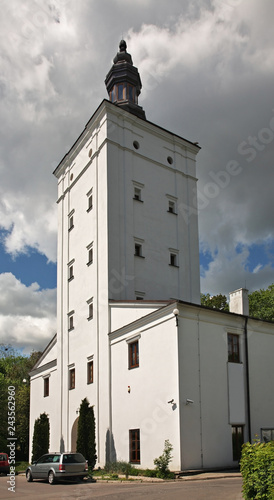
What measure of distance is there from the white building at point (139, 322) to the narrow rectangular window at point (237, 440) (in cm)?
8

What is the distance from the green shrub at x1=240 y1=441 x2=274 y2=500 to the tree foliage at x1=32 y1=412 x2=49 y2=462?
26.9 metres

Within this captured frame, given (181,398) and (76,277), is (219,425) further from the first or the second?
(76,277)

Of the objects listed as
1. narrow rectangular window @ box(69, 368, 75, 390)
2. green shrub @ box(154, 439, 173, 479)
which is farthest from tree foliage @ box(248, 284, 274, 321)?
green shrub @ box(154, 439, 173, 479)

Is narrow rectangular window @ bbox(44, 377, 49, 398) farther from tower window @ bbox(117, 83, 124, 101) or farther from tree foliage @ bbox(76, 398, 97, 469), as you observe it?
tower window @ bbox(117, 83, 124, 101)

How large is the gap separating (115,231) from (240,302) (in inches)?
347

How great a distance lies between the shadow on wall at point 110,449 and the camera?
25.9 m

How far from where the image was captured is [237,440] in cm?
2342

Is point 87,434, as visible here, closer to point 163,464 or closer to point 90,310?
point 90,310

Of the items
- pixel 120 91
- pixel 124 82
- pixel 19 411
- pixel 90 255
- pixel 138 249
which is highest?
pixel 124 82

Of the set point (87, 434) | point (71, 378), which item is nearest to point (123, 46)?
point (71, 378)

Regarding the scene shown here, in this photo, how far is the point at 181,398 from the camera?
21.7m

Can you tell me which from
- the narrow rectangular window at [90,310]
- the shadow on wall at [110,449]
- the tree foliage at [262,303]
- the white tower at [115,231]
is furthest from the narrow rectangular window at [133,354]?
the tree foliage at [262,303]

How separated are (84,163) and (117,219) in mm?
6631

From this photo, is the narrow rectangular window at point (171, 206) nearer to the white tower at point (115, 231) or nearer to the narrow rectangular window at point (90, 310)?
the white tower at point (115, 231)
